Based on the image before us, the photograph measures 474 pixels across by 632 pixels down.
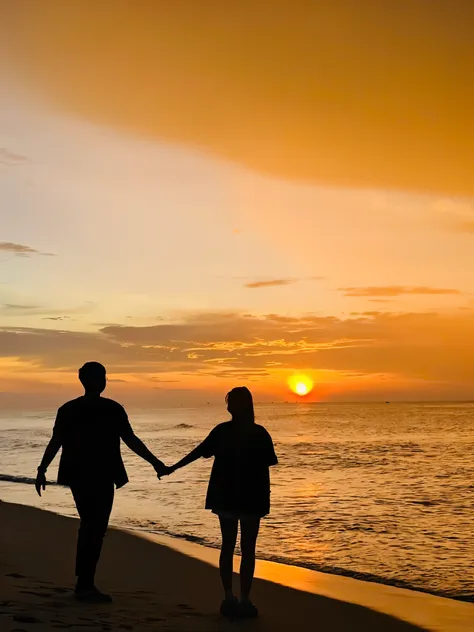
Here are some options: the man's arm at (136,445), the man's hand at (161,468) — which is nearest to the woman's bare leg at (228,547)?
the man's arm at (136,445)

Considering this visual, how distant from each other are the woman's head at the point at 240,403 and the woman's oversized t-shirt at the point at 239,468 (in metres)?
0.08

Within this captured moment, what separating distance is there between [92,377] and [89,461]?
767 millimetres

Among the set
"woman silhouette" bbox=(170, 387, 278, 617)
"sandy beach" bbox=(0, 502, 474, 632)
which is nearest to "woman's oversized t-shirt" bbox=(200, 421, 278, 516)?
"woman silhouette" bbox=(170, 387, 278, 617)

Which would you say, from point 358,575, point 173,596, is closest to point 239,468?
point 173,596

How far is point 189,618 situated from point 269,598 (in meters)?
1.93

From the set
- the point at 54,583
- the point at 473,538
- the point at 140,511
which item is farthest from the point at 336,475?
the point at 54,583

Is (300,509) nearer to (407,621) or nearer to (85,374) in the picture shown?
(407,621)

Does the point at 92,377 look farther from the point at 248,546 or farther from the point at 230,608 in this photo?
the point at 230,608

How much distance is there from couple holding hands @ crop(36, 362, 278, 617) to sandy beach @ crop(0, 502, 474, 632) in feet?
1.77

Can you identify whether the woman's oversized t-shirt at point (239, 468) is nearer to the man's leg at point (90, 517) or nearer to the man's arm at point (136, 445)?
the man's arm at point (136, 445)

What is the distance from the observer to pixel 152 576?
9289 millimetres

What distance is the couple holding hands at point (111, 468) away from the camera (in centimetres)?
647

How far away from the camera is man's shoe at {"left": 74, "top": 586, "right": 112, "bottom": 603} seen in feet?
21.3

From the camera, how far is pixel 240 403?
6488 millimetres
